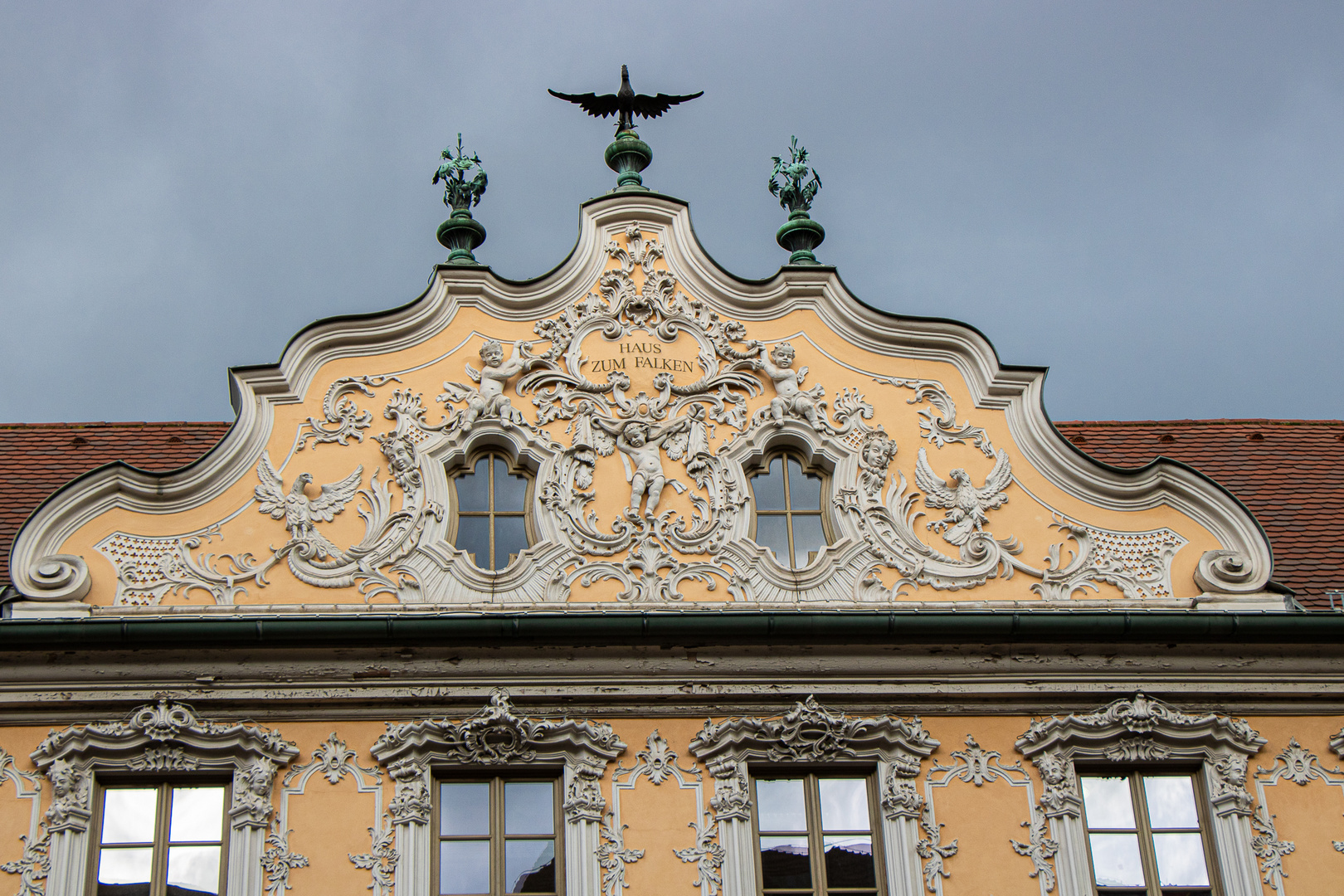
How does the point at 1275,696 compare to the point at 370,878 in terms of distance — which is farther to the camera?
the point at 1275,696

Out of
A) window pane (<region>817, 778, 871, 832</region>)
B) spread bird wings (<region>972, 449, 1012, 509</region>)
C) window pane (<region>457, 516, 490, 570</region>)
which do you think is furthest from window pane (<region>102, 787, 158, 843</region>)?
spread bird wings (<region>972, 449, 1012, 509</region>)

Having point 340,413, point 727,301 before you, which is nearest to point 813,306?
point 727,301

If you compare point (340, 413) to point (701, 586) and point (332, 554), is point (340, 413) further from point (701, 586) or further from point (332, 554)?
point (701, 586)

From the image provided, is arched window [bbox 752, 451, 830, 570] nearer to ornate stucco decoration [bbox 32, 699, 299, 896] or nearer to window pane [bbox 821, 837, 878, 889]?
window pane [bbox 821, 837, 878, 889]

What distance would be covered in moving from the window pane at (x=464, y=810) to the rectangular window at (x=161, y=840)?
1.51 m

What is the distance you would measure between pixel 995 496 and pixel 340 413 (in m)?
5.16

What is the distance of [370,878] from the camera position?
41.5 ft

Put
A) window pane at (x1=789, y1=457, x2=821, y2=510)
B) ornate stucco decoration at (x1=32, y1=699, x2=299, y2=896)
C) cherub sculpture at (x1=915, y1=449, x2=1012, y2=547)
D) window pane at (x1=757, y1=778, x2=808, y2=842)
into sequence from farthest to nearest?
window pane at (x1=789, y1=457, x2=821, y2=510), cherub sculpture at (x1=915, y1=449, x2=1012, y2=547), window pane at (x1=757, y1=778, x2=808, y2=842), ornate stucco decoration at (x1=32, y1=699, x2=299, y2=896)

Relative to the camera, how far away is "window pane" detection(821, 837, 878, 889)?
12867 mm

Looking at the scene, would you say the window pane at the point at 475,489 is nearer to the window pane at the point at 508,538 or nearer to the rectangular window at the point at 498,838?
the window pane at the point at 508,538

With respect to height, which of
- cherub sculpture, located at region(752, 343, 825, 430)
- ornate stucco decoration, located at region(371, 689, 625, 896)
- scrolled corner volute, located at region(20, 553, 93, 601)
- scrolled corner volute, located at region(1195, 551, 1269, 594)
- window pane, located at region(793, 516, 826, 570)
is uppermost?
cherub sculpture, located at region(752, 343, 825, 430)

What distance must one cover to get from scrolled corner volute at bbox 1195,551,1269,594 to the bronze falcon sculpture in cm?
619

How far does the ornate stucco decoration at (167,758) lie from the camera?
1277 cm

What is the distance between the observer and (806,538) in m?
14.4
